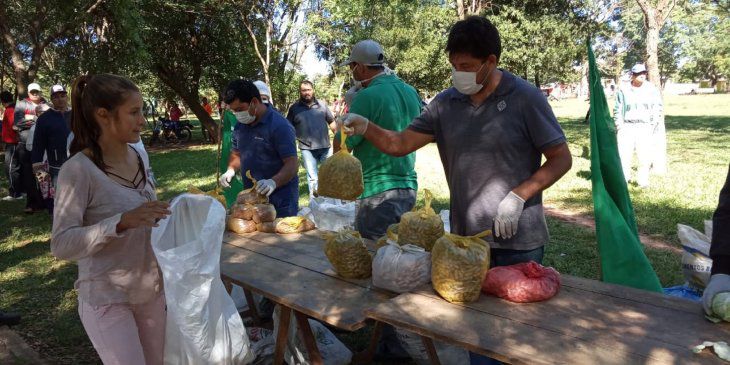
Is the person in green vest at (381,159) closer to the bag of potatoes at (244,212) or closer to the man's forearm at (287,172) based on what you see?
the man's forearm at (287,172)

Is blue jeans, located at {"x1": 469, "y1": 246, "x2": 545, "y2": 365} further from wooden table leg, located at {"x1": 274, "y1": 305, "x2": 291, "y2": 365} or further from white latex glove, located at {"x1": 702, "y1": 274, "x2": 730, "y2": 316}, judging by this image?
wooden table leg, located at {"x1": 274, "y1": 305, "x2": 291, "y2": 365}

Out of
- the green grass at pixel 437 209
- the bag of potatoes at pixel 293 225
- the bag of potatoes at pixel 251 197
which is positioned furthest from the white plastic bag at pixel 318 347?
the bag of potatoes at pixel 251 197

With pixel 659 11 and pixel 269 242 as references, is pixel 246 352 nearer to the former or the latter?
pixel 269 242

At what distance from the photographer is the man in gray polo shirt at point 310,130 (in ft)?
23.7

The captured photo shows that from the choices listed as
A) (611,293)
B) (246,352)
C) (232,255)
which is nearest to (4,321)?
(232,255)

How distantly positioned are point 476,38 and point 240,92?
75.6 inches

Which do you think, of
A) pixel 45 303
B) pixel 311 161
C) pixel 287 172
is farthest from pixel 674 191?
pixel 45 303

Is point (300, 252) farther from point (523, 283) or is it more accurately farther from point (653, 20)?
point (653, 20)

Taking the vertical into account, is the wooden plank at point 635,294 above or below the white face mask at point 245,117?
below

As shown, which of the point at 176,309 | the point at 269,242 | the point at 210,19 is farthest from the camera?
the point at 210,19

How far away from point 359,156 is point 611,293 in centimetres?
168

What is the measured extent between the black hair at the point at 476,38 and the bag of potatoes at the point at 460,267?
808 mm

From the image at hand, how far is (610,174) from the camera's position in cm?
340

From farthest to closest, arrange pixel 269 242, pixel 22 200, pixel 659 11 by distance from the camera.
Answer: pixel 659 11, pixel 22 200, pixel 269 242
